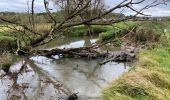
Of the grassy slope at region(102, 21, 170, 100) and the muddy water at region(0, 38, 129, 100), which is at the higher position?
the grassy slope at region(102, 21, 170, 100)

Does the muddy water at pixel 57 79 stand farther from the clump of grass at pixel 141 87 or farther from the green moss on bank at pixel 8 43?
the green moss on bank at pixel 8 43

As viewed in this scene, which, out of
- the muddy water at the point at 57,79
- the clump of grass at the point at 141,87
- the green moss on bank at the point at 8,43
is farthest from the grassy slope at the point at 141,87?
the green moss on bank at the point at 8,43

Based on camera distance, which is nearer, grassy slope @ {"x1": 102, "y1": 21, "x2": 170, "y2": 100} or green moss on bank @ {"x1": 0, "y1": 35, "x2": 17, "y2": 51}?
grassy slope @ {"x1": 102, "y1": 21, "x2": 170, "y2": 100}

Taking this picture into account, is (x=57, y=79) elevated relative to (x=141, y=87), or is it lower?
lower

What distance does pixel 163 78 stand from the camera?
1214 cm

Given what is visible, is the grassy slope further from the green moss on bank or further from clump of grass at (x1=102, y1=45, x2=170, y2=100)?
the green moss on bank

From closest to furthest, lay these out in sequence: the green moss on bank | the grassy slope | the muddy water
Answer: the grassy slope < the muddy water < the green moss on bank

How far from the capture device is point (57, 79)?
15.2m

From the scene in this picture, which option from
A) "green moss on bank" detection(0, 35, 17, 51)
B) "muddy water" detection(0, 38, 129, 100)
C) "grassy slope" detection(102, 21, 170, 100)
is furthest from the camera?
"green moss on bank" detection(0, 35, 17, 51)

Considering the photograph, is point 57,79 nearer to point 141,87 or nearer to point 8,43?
point 141,87

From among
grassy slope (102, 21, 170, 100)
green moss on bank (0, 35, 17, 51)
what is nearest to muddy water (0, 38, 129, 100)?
grassy slope (102, 21, 170, 100)

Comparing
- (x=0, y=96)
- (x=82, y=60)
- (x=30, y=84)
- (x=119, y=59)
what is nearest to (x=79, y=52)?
(x=82, y=60)

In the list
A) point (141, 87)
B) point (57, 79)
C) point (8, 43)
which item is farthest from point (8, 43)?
point (141, 87)

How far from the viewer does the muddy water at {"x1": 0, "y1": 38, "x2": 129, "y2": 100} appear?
41.8 ft
